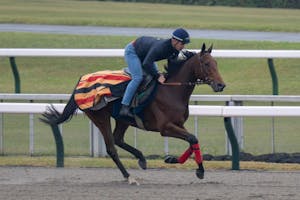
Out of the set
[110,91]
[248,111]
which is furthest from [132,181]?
[248,111]

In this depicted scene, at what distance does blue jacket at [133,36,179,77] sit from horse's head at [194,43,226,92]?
0.31 meters

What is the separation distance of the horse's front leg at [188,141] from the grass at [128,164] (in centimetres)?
142

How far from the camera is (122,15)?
1454 inches

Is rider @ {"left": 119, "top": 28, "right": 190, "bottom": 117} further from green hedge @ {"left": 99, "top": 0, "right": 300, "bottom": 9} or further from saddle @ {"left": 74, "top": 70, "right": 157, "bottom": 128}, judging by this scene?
green hedge @ {"left": 99, "top": 0, "right": 300, "bottom": 9}

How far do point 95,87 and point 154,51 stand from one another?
0.85 metres

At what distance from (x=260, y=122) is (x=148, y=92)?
5.04 meters

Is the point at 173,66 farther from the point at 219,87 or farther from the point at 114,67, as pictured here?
the point at 114,67

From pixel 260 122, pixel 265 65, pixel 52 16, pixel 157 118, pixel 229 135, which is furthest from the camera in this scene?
pixel 52 16

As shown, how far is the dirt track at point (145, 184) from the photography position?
10.5 metres

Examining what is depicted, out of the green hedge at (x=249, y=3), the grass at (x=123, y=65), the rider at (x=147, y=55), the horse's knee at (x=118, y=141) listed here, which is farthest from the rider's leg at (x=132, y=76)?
the green hedge at (x=249, y=3)

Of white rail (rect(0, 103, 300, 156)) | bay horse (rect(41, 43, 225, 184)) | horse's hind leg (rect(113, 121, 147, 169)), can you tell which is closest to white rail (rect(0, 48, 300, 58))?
white rail (rect(0, 103, 300, 156))

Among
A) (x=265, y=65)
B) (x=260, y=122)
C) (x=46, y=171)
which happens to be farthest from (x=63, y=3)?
(x=46, y=171)

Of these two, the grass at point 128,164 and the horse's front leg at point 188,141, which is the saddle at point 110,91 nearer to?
the horse's front leg at point 188,141

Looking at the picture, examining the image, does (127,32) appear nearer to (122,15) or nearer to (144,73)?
(122,15)
